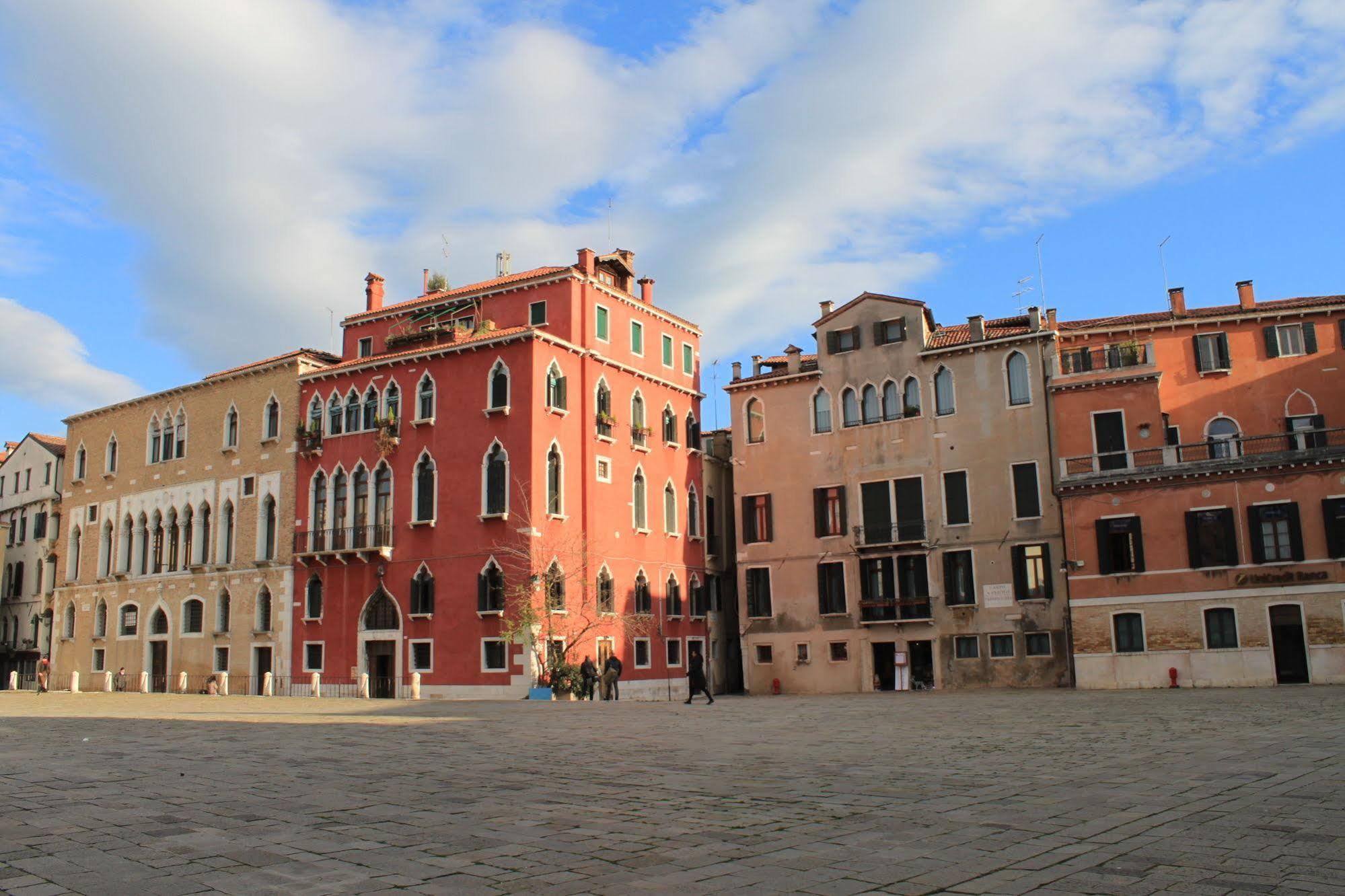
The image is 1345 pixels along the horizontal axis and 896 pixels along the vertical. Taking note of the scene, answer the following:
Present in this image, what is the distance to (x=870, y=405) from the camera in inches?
1639

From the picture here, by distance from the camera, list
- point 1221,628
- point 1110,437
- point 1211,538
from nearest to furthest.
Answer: point 1221,628, point 1211,538, point 1110,437

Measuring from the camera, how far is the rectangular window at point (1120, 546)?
34.5 m

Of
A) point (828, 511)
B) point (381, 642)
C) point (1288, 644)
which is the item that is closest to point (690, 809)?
point (1288, 644)

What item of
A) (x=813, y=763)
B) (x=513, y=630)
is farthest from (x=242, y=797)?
Result: (x=513, y=630)

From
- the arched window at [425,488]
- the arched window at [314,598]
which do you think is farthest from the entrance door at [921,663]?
the arched window at [314,598]

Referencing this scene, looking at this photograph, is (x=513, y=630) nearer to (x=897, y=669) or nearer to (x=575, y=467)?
(x=575, y=467)

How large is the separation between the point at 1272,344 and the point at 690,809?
36.7m

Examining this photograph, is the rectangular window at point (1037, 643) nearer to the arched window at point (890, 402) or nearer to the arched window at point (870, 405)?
the arched window at point (890, 402)

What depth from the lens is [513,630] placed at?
120 feet

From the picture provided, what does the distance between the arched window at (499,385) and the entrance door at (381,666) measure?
968 centimetres

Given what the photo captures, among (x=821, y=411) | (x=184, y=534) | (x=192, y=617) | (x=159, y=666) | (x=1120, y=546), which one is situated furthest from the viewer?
(x=184, y=534)

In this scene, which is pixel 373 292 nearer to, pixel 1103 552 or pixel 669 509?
pixel 669 509

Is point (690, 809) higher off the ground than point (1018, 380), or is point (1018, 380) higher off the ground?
point (1018, 380)

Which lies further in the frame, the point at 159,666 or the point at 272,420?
the point at 159,666
